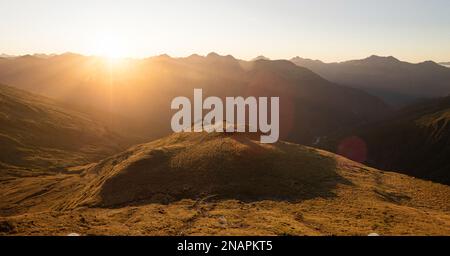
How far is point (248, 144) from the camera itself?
8231 cm

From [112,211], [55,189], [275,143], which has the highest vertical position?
[275,143]

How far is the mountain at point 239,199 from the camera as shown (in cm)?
4495

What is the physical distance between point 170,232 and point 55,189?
6955 cm

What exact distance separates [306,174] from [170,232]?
35840 mm

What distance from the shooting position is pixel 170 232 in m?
43.5

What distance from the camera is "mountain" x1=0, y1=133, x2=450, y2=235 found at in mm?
44953

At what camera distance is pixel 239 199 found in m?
60.1
